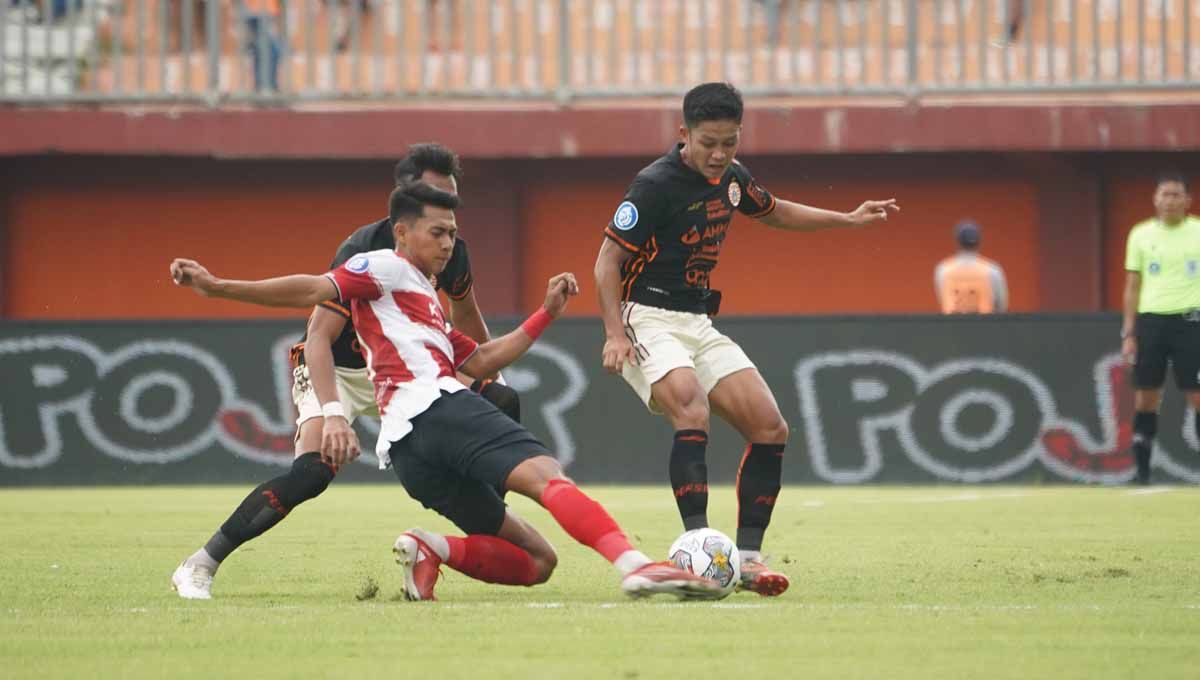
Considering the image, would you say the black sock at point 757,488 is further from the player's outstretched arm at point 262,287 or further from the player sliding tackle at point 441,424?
the player's outstretched arm at point 262,287

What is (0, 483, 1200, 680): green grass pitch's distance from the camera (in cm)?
552

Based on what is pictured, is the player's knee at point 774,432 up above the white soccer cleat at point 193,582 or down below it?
above

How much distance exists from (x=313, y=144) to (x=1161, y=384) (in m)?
7.74

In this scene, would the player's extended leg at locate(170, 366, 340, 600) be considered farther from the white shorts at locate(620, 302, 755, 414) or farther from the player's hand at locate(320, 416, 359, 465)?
the white shorts at locate(620, 302, 755, 414)

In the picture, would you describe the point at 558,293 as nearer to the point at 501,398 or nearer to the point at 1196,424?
the point at 501,398

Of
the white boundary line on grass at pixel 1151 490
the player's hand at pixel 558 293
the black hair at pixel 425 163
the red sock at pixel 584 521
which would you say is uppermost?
the black hair at pixel 425 163

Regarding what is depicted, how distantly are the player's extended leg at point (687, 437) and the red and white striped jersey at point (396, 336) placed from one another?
1063mm

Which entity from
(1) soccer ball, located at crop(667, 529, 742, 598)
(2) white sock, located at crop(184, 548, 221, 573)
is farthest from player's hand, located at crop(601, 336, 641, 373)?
(2) white sock, located at crop(184, 548, 221, 573)

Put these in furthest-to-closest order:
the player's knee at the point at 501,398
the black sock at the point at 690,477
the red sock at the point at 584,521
Result: the player's knee at the point at 501,398 < the black sock at the point at 690,477 < the red sock at the point at 584,521

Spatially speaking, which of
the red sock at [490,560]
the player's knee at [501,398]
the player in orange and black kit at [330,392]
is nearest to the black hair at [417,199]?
the player in orange and black kit at [330,392]

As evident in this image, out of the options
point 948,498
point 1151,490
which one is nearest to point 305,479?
point 948,498

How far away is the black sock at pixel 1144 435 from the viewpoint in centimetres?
1419

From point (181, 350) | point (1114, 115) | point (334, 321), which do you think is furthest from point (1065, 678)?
point (1114, 115)

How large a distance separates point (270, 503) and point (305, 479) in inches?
6.3
